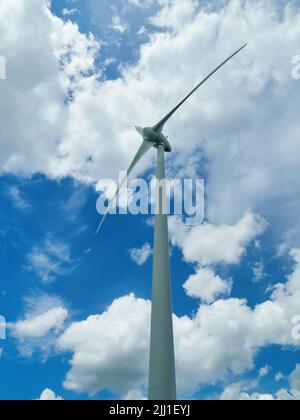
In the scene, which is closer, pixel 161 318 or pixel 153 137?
pixel 161 318

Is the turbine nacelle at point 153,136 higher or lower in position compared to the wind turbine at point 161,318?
higher

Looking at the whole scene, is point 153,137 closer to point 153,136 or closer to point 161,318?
point 153,136

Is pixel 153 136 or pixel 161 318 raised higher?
pixel 153 136

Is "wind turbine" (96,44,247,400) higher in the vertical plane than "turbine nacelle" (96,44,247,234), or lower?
lower

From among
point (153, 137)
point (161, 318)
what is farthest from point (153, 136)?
point (161, 318)

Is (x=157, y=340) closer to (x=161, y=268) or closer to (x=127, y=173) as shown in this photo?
(x=161, y=268)

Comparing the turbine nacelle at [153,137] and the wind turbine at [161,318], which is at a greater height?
the turbine nacelle at [153,137]

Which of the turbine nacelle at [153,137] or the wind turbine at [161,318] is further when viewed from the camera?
the turbine nacelle at [153,137]

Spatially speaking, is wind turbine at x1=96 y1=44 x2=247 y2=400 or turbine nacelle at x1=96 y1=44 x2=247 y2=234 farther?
turbine nacelle at x1=96 y1=44 x2=247 y2=234
